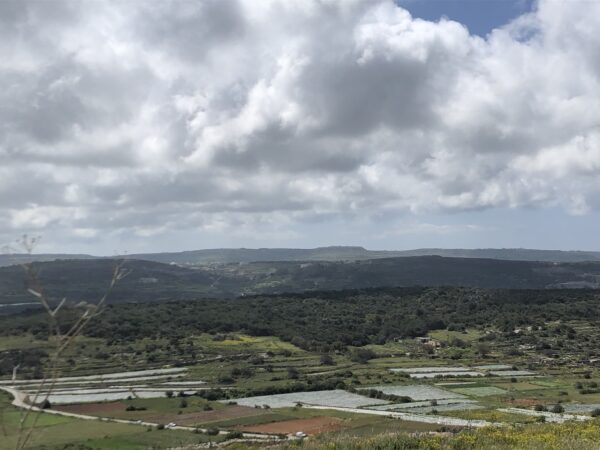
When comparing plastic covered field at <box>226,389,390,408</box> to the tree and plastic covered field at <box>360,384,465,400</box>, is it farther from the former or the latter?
the tree

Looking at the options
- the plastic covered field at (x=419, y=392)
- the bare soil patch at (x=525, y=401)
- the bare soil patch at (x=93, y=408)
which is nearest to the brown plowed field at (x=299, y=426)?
the plastic covered field at (x=419, y=392)

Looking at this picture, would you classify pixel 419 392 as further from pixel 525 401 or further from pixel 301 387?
pixel 301 387

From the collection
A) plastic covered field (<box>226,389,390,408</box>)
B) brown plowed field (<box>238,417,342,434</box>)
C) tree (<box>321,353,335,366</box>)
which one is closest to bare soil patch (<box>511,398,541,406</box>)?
plastic covered field (<box>226,389,390,408</box>)

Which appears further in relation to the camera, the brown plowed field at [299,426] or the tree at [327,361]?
the tree at [327,361]

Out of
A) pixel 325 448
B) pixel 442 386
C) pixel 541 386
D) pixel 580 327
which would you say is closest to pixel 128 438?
pixel 325 448

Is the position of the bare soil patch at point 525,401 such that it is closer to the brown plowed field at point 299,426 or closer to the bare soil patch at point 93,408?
the brown plowed field at point 299,426

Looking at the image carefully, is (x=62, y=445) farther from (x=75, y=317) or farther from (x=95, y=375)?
(x=95, y=375)
